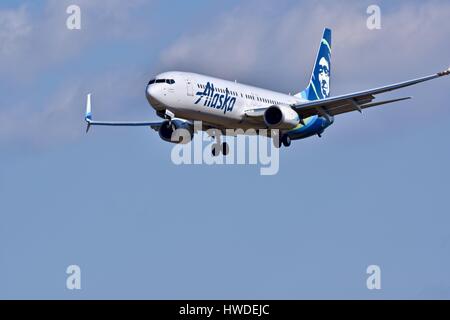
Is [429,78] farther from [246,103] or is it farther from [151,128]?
[151,128]

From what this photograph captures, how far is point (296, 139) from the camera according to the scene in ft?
274

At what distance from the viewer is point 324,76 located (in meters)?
96.3

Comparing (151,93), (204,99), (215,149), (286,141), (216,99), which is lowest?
(286,141)

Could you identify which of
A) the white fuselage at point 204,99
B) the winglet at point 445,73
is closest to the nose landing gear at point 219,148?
the white fuselage at point 204,99

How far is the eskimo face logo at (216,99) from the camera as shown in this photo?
244 feet

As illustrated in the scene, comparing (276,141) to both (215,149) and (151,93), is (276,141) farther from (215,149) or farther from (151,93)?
(151,93)

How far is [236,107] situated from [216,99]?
224 cm

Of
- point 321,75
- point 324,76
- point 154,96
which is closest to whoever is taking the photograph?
point 154,96

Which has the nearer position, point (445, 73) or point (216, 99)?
point (445, 73)

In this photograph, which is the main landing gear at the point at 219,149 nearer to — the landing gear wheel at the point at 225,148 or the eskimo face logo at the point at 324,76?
the landing gear wheel at the point at 225,148

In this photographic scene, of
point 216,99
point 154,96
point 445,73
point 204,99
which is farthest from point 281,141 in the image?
point 445,73

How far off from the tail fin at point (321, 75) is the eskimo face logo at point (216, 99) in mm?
14008

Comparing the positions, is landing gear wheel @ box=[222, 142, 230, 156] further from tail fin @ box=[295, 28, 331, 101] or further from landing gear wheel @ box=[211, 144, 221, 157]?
tail fin @ box=[295, 28, 331, 101]
